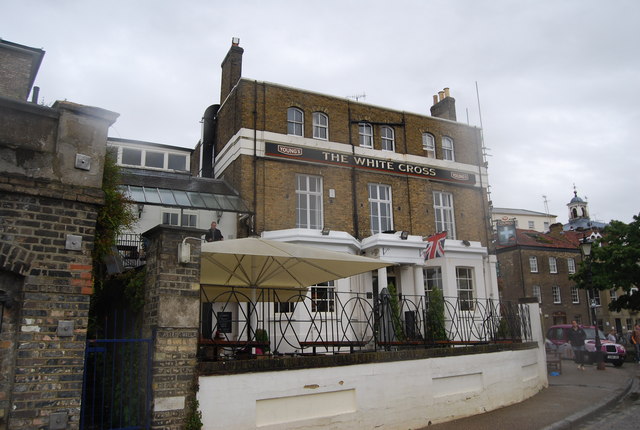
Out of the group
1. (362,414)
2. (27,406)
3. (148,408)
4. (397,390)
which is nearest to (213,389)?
(148,408)

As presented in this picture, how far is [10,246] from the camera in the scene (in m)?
5.79

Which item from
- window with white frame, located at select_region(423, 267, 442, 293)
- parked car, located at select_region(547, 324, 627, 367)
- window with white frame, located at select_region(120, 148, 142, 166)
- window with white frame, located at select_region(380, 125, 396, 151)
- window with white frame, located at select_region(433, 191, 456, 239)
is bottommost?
parked car, located at select_region(547, 324, 627, 367)

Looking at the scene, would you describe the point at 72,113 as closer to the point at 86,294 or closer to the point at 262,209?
the point at 86,294

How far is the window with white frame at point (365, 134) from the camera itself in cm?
1964

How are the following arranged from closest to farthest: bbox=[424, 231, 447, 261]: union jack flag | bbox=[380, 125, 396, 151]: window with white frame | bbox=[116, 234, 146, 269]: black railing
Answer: bbox=[116, 234, 146, 269]: black railing
bbox=[424, 231, 447, 261]: union jack flag
bbox=[380, 125, 396, 151]: window with white frame

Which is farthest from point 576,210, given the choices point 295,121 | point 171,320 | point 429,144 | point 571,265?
point 171,320

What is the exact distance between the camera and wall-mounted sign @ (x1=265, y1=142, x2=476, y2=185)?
17.6 meters

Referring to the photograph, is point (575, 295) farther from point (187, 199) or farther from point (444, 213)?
point (187, 199)

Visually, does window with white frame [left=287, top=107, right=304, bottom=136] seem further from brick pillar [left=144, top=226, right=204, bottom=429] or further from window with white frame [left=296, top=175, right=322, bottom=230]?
brick pillar [left=144, top=226, right=204, bottom=429]

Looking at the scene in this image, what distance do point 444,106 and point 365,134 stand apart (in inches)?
231

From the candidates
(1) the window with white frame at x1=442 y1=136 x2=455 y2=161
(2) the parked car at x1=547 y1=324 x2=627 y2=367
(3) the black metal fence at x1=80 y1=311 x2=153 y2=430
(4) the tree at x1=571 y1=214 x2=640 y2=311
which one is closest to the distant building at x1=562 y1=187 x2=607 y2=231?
(4) the tree at x1=571 y1=214 x2=640 y2=311

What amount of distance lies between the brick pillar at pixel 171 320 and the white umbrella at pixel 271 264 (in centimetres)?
64

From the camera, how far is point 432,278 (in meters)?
19.3

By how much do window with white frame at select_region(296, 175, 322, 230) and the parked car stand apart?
12.7m
